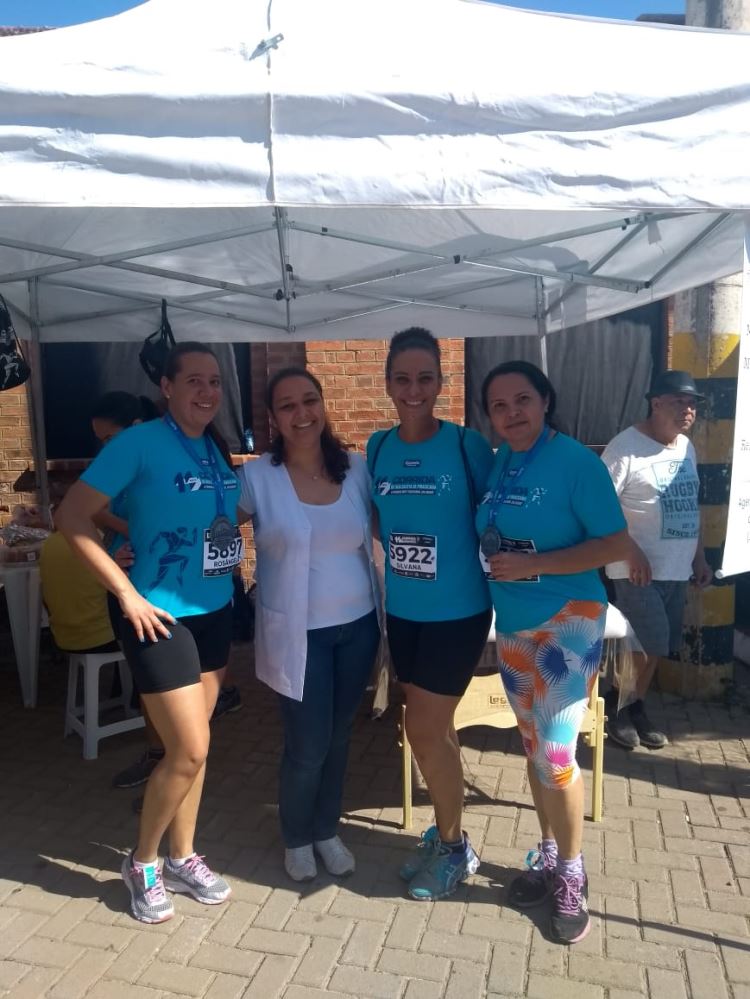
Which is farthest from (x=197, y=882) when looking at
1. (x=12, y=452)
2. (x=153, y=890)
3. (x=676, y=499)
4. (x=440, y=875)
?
(x=12, y=452)

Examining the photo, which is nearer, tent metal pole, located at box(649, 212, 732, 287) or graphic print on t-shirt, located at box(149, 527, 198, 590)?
graphic print on t-shirt, located at box(149, 527, 198, 590)

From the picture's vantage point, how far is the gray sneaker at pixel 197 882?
276 cm

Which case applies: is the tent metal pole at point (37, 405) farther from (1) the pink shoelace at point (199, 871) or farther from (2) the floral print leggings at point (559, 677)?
(2) the floral print leggings at point (559, 677)

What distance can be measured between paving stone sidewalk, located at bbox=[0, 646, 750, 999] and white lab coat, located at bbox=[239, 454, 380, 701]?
0.82 meters

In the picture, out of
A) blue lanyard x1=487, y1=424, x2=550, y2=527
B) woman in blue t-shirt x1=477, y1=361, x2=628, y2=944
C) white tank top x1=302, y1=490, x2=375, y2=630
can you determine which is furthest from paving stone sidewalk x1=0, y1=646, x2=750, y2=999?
blue lanyard x1=487, y1=424, x2=550, y2=527

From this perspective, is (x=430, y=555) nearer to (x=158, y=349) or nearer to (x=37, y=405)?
(x=158, y=349)

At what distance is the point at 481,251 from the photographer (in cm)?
369

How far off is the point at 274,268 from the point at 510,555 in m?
2.31

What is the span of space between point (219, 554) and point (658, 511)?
91.7 inches

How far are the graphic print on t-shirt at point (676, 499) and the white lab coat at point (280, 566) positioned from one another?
73.5 inches

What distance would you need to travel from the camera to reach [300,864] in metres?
2.87

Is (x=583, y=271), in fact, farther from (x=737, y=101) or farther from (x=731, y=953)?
(x=731, y=953)

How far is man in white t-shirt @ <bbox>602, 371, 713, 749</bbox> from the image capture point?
3.91 m

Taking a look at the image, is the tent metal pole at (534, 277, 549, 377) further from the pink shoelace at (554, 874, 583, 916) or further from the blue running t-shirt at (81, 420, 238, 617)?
the pink shoelace at (554, 874, 583, 916)
